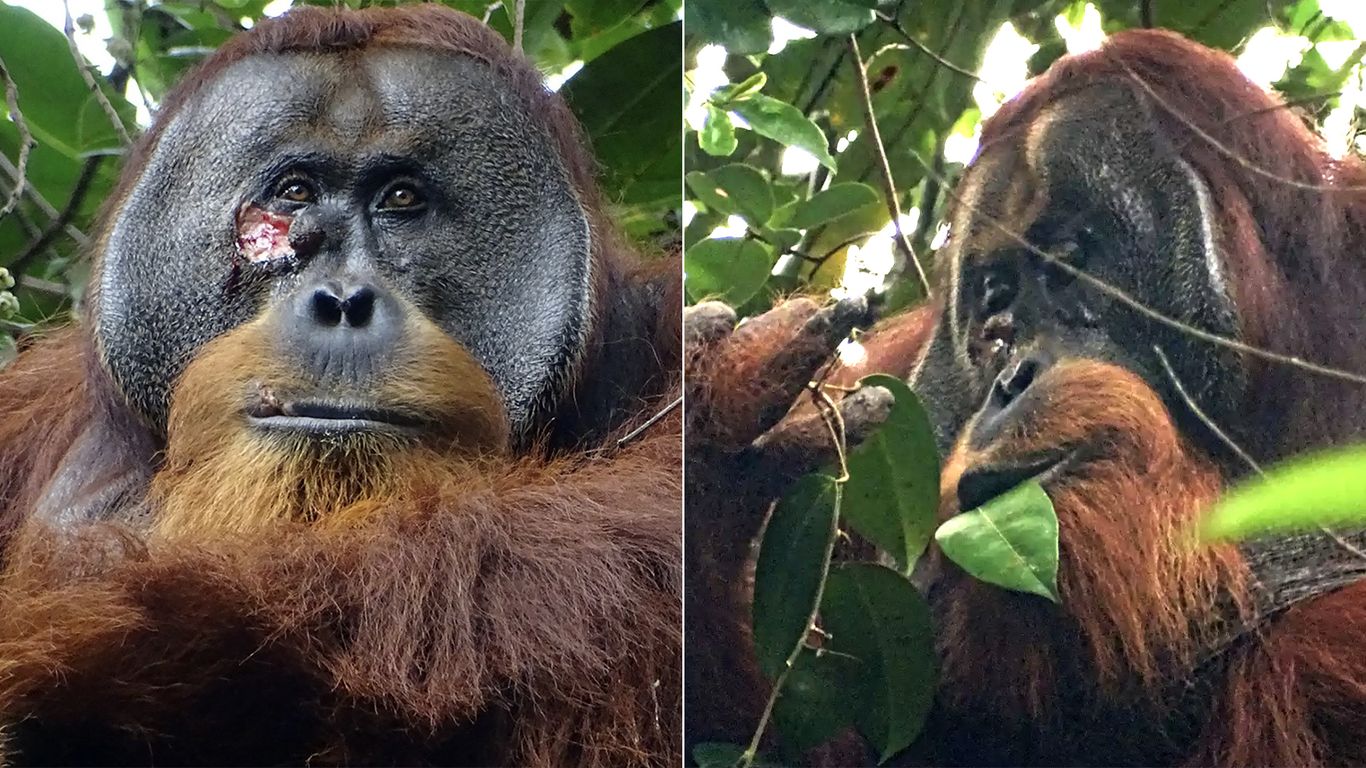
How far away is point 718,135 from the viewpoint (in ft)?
5.00

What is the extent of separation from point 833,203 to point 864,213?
1.4 inches

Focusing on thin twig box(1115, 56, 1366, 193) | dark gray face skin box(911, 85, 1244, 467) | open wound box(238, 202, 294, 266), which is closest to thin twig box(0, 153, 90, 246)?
open wound box(238, 202, 294, 266)

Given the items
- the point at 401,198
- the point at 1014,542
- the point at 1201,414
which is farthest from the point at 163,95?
the point at 1201,414

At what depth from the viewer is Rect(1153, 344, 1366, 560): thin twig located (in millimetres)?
1321

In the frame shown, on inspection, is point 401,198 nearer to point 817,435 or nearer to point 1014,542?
point 817,435

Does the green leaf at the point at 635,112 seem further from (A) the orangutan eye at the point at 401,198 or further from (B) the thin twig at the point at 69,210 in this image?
(B) the thin twig at the point at 69,210

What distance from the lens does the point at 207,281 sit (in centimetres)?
159

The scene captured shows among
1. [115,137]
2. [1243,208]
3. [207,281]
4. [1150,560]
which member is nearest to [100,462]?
[207,281]

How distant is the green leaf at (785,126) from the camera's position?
58.1 inches

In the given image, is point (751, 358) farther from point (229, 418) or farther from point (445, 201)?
point (229, 418)

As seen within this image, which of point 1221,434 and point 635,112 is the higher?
point 635,112

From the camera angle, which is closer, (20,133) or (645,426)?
(645,426)

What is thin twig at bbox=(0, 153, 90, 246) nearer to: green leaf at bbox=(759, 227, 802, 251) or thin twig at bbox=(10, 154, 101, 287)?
thin twig at bbox=(10, 154, 101, 287)

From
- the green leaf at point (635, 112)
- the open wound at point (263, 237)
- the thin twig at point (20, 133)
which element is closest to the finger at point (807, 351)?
the green leaf at point (635, 112)
